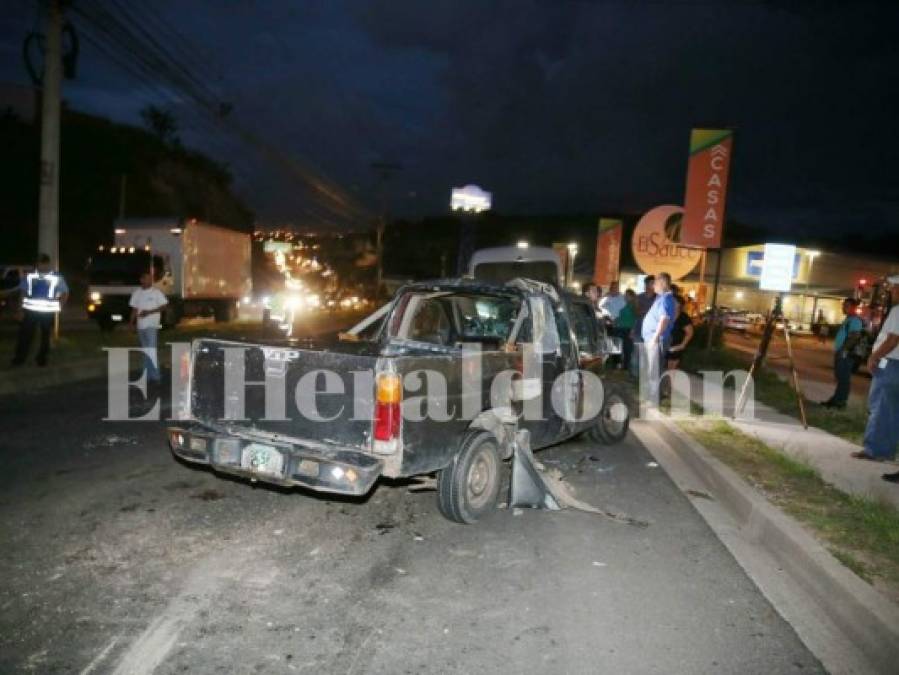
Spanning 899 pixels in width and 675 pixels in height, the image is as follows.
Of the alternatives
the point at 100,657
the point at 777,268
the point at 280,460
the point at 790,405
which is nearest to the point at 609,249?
the point at 790,405

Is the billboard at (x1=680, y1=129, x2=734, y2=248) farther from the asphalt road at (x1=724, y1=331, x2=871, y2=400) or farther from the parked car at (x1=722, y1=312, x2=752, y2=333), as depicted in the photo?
the parked car at (x1=722, y1=312, x2=752, y2=333)

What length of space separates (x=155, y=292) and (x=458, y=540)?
7.62 metres

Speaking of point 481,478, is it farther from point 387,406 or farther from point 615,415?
point 615,415

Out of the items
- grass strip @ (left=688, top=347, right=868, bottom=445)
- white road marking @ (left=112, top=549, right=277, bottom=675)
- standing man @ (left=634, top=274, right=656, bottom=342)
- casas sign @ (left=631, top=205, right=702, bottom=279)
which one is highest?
casas sign @ (left=631, top=205, right=702, bottom=279)

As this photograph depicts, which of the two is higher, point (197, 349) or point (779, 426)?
point (197, 349)

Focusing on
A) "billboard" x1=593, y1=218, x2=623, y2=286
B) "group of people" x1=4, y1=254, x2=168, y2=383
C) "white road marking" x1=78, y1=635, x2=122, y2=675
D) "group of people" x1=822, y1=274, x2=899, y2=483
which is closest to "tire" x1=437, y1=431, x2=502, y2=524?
"white road marking" x1=78, y1=635, x2=122, y2=675

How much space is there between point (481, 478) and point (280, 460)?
5.39 ft

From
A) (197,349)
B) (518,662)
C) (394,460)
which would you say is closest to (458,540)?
(394,460)

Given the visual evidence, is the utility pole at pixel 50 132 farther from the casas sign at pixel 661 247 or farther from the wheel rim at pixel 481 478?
the casas sign at pixel 661 247

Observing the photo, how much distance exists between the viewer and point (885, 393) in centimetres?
688

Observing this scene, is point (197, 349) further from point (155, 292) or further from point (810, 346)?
point (810, 346)

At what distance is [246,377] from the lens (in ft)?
15.8

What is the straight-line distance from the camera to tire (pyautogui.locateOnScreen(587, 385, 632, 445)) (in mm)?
7727

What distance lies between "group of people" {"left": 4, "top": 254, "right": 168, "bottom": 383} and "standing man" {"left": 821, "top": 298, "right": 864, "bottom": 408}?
1057 centimetres
